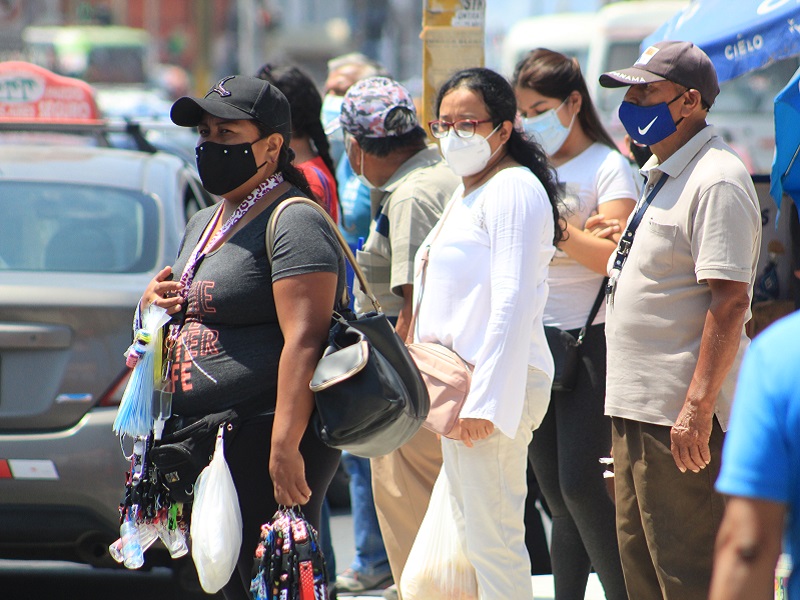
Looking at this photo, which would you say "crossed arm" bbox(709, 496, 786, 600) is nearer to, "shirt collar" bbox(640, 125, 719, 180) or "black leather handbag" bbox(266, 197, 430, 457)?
"black leather handbag" bbox(266, 197, 430, 457)

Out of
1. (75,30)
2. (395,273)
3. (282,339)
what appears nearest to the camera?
(282,339)

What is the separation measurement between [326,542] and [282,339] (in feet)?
5.86

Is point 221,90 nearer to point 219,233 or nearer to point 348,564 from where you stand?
point 219,233

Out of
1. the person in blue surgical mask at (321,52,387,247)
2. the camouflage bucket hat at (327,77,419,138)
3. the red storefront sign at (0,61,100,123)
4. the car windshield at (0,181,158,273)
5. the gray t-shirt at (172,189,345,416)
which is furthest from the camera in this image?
the red storefront sign at (0,61,100,123)

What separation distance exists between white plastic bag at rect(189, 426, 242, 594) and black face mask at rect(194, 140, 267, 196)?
0.73 meters

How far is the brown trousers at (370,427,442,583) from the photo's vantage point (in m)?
4.28

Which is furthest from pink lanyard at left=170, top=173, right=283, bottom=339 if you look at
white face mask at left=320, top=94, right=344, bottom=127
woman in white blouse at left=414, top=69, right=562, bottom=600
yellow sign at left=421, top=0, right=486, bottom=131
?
white face mask at left=320, top=94, right=344, bottom=127

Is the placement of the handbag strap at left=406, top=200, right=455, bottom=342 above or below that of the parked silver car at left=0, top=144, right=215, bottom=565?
above

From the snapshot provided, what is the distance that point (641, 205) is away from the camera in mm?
3424

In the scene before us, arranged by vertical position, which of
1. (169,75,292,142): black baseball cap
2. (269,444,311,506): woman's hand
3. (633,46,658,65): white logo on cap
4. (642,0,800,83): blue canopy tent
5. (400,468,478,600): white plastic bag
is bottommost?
(400,468,478,600): white plastic bag


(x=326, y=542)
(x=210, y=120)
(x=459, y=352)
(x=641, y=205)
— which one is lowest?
(x=326, y=542)

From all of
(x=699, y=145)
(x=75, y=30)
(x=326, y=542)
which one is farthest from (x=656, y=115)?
(x=75, y=30)

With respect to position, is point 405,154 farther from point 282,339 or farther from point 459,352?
point 282,339

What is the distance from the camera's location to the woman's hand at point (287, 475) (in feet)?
10.0
